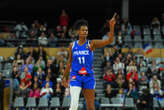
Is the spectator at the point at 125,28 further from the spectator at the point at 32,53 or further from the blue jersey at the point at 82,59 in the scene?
the blue jersey at the point at 82,59

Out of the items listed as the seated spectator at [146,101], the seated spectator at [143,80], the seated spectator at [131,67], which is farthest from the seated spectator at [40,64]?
the seated spectator at [146,101]

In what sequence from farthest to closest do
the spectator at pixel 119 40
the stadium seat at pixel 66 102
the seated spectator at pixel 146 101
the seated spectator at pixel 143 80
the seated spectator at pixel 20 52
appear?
the spectator at pixel 119 40 → the seated spectator at pixel 20 52 → the seated spectator at pixel 143 80 → the stadium seat at pixel 66 102 → the seated spectator at pixel 146 101

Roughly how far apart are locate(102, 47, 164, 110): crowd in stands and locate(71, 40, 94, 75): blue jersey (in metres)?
6.42

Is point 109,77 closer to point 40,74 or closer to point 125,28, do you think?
point 40,74

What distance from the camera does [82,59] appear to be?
26.1 ft

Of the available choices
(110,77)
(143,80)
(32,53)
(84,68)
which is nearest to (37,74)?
(32,53)

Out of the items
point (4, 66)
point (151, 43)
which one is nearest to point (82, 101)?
point (4, 66)

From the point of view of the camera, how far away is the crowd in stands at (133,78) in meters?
14.6

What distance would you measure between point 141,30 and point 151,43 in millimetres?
3019

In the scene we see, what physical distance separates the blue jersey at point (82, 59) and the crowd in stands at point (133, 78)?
21.1 feet

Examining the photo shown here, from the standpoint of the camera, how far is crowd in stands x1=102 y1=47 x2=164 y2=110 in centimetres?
1462

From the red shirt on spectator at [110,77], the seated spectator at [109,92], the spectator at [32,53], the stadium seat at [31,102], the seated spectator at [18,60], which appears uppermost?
the spectator at [32,53]

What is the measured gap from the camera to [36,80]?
1491 cm

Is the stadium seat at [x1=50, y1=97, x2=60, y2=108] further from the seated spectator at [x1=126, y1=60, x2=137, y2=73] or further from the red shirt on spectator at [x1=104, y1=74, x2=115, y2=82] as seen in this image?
the seated spectator at [x1=126, y1=60, x2=137, y2=73]
